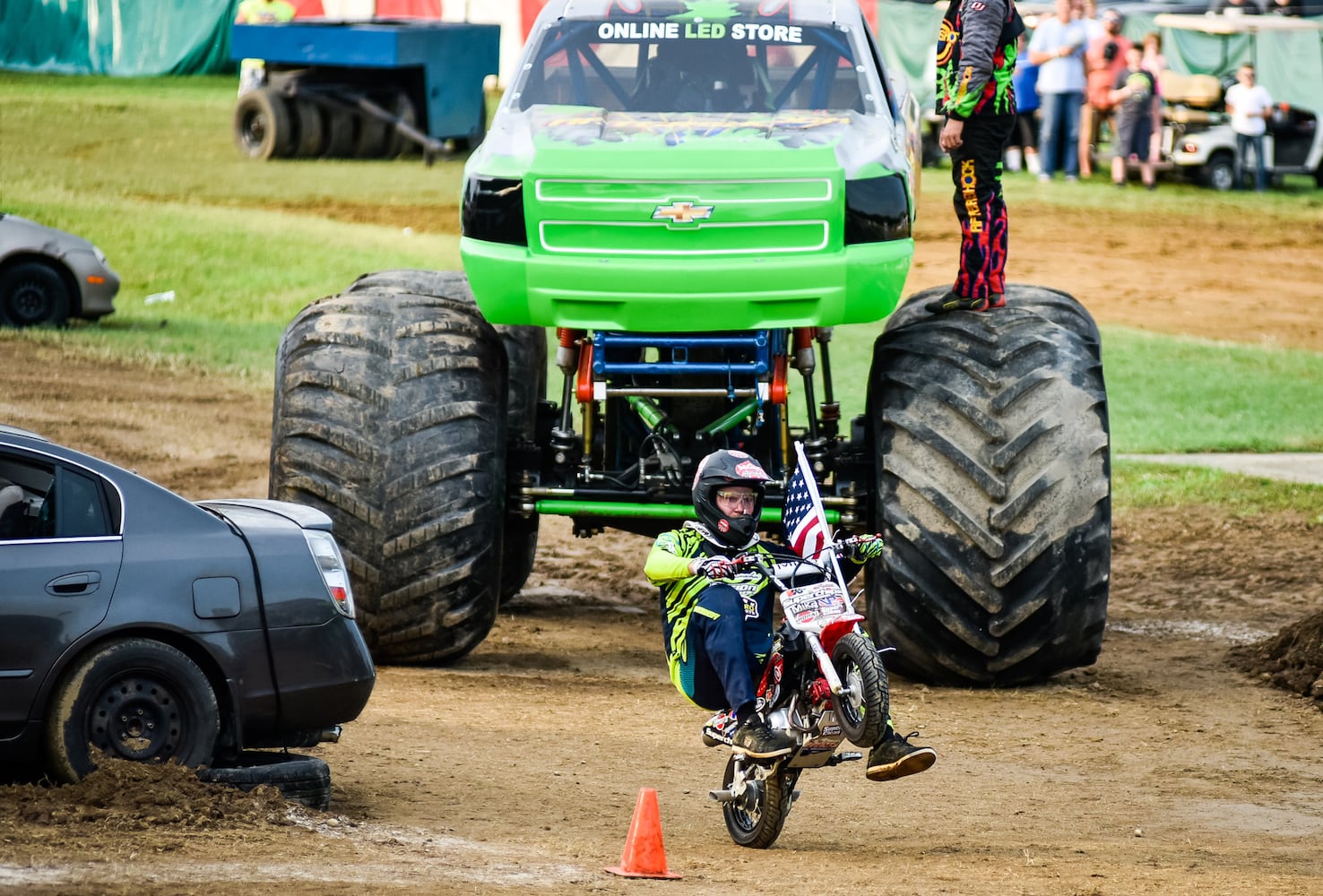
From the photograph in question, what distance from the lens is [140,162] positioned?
1124 inches

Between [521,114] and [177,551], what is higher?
[521,114]

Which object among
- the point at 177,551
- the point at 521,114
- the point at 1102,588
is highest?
the point at 521,114

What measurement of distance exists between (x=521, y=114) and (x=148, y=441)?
6831 mm

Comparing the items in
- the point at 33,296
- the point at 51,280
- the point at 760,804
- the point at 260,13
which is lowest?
the point at 760,804

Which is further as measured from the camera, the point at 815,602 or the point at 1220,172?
the point at 1220,172

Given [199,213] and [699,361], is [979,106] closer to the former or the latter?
[699,361]

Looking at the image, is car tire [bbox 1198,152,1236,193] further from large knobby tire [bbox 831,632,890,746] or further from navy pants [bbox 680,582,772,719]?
large knobby tire [bbox 831,632,890,746]

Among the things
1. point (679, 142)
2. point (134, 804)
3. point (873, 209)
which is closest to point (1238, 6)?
point (873, 209)

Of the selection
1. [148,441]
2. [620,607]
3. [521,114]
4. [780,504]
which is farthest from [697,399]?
[148,441]

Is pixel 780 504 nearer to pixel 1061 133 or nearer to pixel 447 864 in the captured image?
pixel 447 864

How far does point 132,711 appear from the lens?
675 cm

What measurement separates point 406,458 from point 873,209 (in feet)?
7.73

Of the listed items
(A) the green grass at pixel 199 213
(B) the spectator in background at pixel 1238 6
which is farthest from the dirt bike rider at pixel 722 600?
(B) the spectator in background at pixel 1238 6

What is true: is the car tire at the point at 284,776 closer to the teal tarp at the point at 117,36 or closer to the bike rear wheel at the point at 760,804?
the bike rear wheel at the point at 760,804
